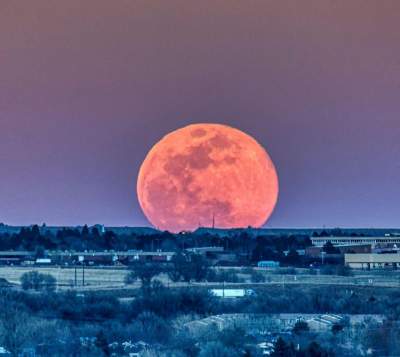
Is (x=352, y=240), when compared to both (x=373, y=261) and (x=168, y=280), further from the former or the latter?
(x=168, y=280)

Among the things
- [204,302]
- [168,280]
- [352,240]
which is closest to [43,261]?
[168,280]

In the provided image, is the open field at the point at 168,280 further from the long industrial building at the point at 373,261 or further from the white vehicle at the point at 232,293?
the long industrial building at the point at 373,261

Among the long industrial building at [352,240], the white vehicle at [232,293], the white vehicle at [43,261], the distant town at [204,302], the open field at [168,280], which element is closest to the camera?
the distant town at [204,302]

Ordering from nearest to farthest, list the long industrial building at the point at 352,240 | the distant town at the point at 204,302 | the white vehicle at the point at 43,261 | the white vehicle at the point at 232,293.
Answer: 1. the distant town at the point at 204,302
2. the white vehicle at the point at 232,293
3. the white vehicle at the point at 43,261
4. the long industrial building at the point at 352,240

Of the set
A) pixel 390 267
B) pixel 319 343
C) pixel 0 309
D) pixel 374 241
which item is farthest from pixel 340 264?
pixel 319 343

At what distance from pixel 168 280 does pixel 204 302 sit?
1845 centimetres

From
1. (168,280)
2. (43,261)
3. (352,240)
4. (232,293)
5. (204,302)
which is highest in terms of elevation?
(352,240)

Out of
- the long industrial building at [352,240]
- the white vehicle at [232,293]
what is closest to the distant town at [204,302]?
the white vehicle at [232,293]

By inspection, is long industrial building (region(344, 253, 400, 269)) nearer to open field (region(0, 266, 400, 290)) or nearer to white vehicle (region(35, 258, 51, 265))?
→ open field (region(0, 266, 400, 290))

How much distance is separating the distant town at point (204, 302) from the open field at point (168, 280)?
0.11 m

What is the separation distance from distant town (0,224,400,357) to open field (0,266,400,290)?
111 millimetres

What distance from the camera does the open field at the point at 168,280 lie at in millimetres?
83750

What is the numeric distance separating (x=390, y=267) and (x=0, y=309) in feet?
150

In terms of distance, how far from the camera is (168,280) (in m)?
86.8
